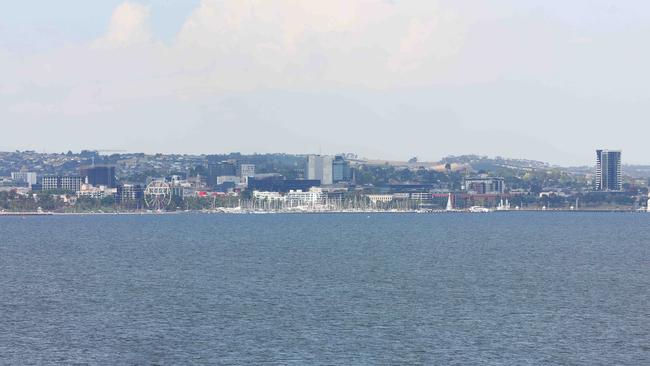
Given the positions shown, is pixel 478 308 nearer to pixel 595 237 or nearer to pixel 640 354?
pixel 640 354

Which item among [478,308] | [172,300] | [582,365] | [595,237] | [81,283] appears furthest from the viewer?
[595,237]

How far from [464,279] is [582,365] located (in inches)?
1300

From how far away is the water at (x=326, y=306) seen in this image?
49.1 meters

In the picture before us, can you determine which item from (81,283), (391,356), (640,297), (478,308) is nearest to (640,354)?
(391,356)

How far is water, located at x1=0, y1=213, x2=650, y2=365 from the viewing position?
4909 centimetres

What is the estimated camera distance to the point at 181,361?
47.1m

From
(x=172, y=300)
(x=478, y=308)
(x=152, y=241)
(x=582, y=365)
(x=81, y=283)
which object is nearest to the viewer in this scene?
(x=582, y=365)

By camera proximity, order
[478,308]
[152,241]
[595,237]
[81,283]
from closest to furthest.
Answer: [478,308] < [81,283] < [152,241] < [595,237]

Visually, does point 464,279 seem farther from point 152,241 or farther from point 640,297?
point 152,241

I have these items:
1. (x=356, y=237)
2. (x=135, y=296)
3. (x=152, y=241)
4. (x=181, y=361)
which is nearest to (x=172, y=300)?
(x=135, y=296)

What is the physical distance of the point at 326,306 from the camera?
6366 centimetres

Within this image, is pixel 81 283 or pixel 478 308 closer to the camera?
pixel 478 308

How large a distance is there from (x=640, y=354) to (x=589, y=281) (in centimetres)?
3030

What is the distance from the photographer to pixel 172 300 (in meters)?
66.9
